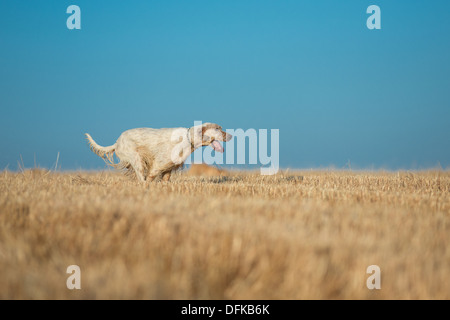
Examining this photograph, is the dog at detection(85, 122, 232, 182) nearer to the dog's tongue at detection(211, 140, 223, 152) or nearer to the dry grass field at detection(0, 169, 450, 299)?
the dog's tongue at detection(211, 140, 223, 152)

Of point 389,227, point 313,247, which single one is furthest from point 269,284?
point 389,227

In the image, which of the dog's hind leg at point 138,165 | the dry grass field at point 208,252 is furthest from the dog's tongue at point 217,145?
the dry grass field at point 208,252

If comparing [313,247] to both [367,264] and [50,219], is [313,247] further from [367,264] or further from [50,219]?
[50,219]

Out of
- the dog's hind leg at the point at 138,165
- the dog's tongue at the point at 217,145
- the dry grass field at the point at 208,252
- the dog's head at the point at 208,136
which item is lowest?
the dry grass field at the point at 208,252

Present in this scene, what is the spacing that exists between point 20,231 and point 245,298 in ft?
7.00

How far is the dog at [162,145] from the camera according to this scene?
8.24 m

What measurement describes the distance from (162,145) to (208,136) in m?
1.01

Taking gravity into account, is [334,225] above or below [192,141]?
below

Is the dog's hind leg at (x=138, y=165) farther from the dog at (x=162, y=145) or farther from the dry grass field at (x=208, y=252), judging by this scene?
the dry grass field at (x=208, y=252)

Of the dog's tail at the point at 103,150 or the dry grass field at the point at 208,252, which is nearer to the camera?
the dry grass field at the point at 208,252

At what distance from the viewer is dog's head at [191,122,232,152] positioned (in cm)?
816

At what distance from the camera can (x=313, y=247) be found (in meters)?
2.68

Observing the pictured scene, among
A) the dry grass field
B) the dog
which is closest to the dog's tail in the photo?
the dog
